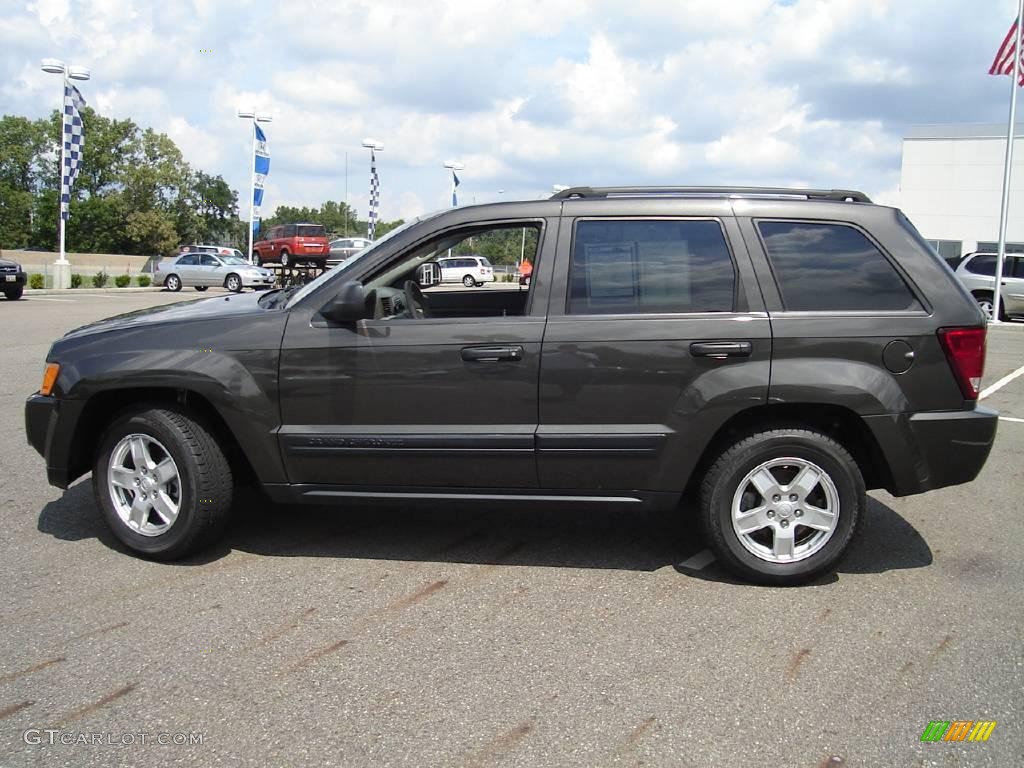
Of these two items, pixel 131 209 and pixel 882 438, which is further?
pixel 131 209

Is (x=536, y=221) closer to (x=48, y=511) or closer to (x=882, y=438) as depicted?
(x=882, y=438)

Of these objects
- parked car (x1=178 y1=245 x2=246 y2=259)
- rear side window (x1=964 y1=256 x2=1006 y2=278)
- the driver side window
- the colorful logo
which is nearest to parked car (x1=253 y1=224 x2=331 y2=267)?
parked car (x1=178 y1=245 x2=246 y2=259)

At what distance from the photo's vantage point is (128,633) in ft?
11.8

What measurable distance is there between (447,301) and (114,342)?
1.84 metres

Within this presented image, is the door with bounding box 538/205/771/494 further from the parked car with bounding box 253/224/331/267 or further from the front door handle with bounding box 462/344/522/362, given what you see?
the parked car with bounding box 253/224/331/267

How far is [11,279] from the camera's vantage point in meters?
23.9

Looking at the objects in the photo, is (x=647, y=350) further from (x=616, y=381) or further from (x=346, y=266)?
(x=346, y=266)

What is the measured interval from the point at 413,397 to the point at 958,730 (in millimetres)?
2530

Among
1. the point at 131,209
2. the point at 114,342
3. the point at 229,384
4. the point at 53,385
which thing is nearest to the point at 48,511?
the point at 53,385

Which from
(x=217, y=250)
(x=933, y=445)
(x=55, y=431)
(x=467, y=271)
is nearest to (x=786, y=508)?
(x=933, y=445)

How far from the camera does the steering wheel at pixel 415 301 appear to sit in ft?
15.2

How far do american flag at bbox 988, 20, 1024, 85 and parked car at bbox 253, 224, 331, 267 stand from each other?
24.4 m

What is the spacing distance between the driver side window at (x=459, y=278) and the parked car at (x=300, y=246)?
106 feet

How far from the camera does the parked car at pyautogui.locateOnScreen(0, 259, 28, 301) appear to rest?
2378 cm
